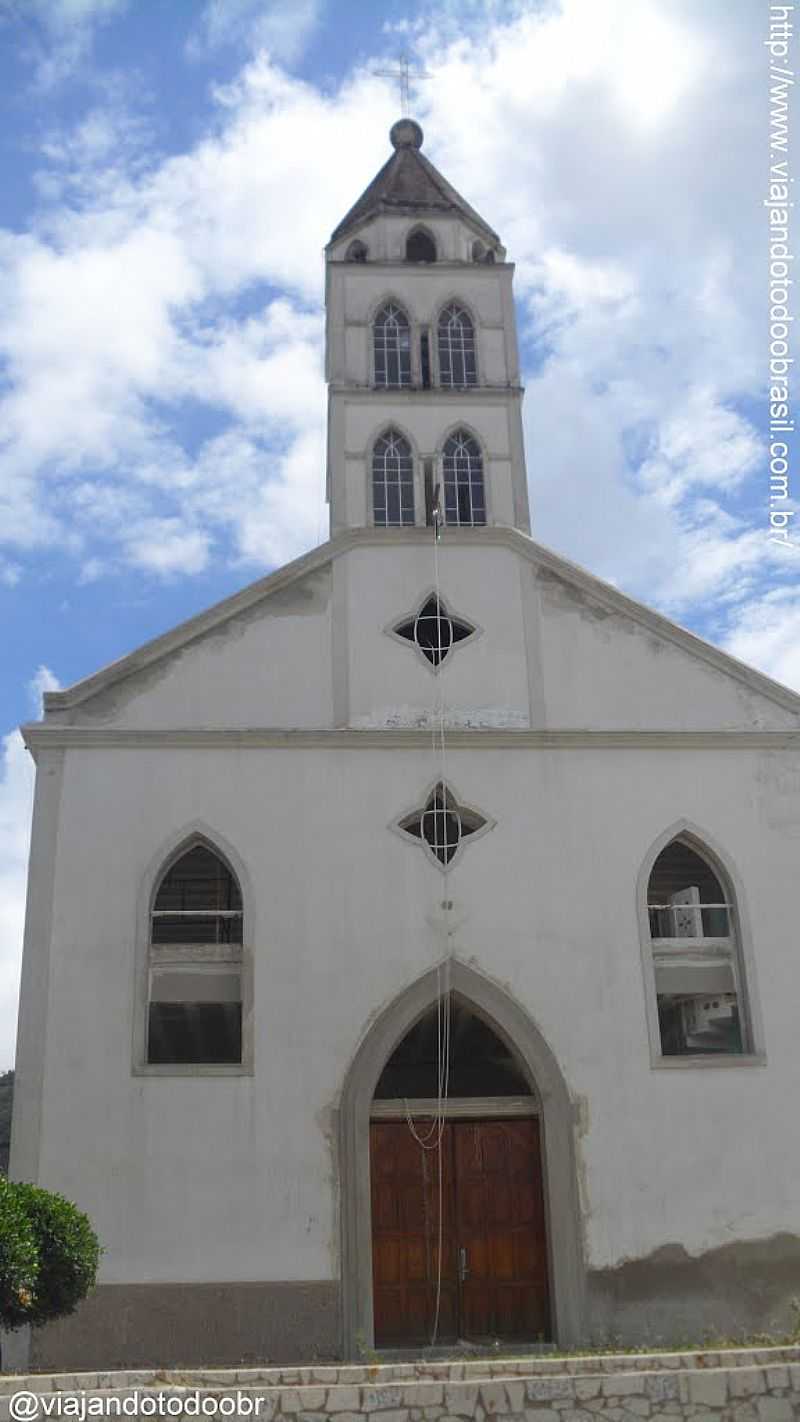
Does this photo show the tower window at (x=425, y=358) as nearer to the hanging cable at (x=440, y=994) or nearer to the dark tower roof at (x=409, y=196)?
the dark tower roof at (x=409, y=196)

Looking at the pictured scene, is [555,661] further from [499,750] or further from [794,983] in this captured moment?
[794,983]

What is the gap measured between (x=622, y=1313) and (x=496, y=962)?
390 cm

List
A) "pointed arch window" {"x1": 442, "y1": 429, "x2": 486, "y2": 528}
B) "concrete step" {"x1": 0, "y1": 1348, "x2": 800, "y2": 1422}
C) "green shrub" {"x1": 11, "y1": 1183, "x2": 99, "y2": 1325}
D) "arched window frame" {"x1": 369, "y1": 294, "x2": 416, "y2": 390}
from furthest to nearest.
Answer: "arched window frame" {"x1": 369, "y1": 294, "x2": 416, "y2": 390}
"pointed arch window" {"x1": 442, "y1": 429, "x2": 486, "y2": 528}
"green shrub" {"x1": 11, "y1": 1183, "x2": 99, "y2": 1325}
"concrete step" {"x1": 0, "y1": 1348, "x2": 800, "y2": 1422}

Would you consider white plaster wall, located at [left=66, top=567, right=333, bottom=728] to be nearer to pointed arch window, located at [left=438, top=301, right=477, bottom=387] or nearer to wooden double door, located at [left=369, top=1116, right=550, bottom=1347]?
pointed arch window, located at [left=438, top=301, right=477, bottom=387]

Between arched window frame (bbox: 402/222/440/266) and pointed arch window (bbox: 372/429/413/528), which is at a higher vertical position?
arched window frame (bbox: 402/222/440/266)

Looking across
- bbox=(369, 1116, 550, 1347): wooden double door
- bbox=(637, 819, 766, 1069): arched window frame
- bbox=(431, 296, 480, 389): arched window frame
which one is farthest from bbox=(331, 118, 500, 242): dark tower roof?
bbox=(369, 1116, 550, 1347): wooden double door

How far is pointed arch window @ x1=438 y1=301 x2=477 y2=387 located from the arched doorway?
28.9 feet

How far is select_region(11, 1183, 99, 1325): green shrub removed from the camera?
11.1 m

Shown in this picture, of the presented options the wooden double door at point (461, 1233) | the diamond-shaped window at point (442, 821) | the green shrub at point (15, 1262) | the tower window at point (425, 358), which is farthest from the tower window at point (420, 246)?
the green shrub at point (15, 1262)

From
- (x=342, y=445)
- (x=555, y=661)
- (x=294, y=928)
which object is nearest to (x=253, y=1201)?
(x=294, y=928)

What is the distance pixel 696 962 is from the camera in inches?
635

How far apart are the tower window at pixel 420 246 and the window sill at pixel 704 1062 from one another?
1228cm

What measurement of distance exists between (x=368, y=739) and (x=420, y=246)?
868 centimetres

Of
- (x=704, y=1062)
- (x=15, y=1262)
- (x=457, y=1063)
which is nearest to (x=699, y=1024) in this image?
(x=704, y=1062)
